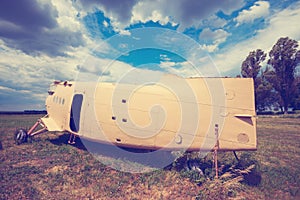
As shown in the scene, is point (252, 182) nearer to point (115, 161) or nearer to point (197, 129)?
point (197, 129)

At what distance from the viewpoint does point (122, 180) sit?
9766 millimetres

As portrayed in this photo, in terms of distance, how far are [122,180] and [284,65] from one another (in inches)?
2152

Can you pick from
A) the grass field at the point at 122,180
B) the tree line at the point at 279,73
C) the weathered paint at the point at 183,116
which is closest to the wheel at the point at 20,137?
the grass field at the point at 122,180

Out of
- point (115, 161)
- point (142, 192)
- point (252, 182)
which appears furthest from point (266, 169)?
point (115, 161)

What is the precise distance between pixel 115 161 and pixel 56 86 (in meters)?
9.67

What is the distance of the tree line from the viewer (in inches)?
1839

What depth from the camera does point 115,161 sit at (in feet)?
39.4

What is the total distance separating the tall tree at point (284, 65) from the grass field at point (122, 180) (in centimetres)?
4374

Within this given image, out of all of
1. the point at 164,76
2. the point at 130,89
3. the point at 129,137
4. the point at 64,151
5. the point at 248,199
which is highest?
the point at 164,76

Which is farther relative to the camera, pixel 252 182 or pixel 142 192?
pixel 252 182

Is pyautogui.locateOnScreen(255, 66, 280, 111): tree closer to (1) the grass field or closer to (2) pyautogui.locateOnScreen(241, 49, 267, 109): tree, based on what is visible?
(2) pyautogui.locateOnScreen(241, 49, 267, 109): tree

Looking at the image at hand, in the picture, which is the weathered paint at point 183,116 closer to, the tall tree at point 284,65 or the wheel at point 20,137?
the wheel at point 20,137

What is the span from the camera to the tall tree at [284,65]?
4622 centimetres

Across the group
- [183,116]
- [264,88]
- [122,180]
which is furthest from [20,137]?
[264,88]
